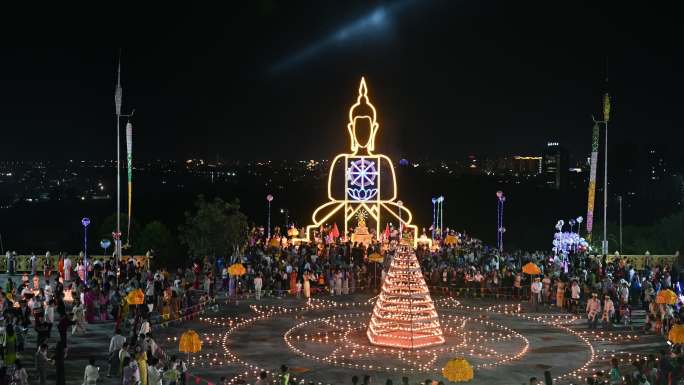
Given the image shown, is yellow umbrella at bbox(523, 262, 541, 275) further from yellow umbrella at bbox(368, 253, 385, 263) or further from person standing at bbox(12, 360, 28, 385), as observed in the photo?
person standing at bbox(12, 360, 28, 385)

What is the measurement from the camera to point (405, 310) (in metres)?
21.0

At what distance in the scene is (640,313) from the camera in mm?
26375

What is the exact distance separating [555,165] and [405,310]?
6208 inches

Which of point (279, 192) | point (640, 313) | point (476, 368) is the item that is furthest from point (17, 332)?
point (279, 192)

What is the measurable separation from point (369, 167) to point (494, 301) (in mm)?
12115

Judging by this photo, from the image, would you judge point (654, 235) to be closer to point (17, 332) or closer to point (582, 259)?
point (582, 259)

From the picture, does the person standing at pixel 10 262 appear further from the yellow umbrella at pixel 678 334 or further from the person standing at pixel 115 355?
the yellow umbrella at pixel 678 334

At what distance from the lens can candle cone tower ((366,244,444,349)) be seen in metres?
20.9

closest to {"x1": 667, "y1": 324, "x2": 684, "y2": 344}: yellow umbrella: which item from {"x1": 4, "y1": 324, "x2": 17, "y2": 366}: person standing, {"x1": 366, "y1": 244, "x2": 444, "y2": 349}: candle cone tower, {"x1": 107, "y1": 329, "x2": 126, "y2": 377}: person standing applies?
{"x1": 366, "y1": 244, "x2": 444, "y2": 349}: candle cone tower

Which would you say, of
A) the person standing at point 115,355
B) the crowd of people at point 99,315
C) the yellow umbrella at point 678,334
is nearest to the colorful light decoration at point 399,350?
the crowd of people at point 99,315

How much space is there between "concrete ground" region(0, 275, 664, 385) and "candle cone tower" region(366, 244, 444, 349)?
588 mm

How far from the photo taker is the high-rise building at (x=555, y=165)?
144875mm

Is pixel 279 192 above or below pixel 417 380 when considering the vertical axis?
above

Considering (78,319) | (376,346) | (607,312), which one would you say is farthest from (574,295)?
(78,319)
